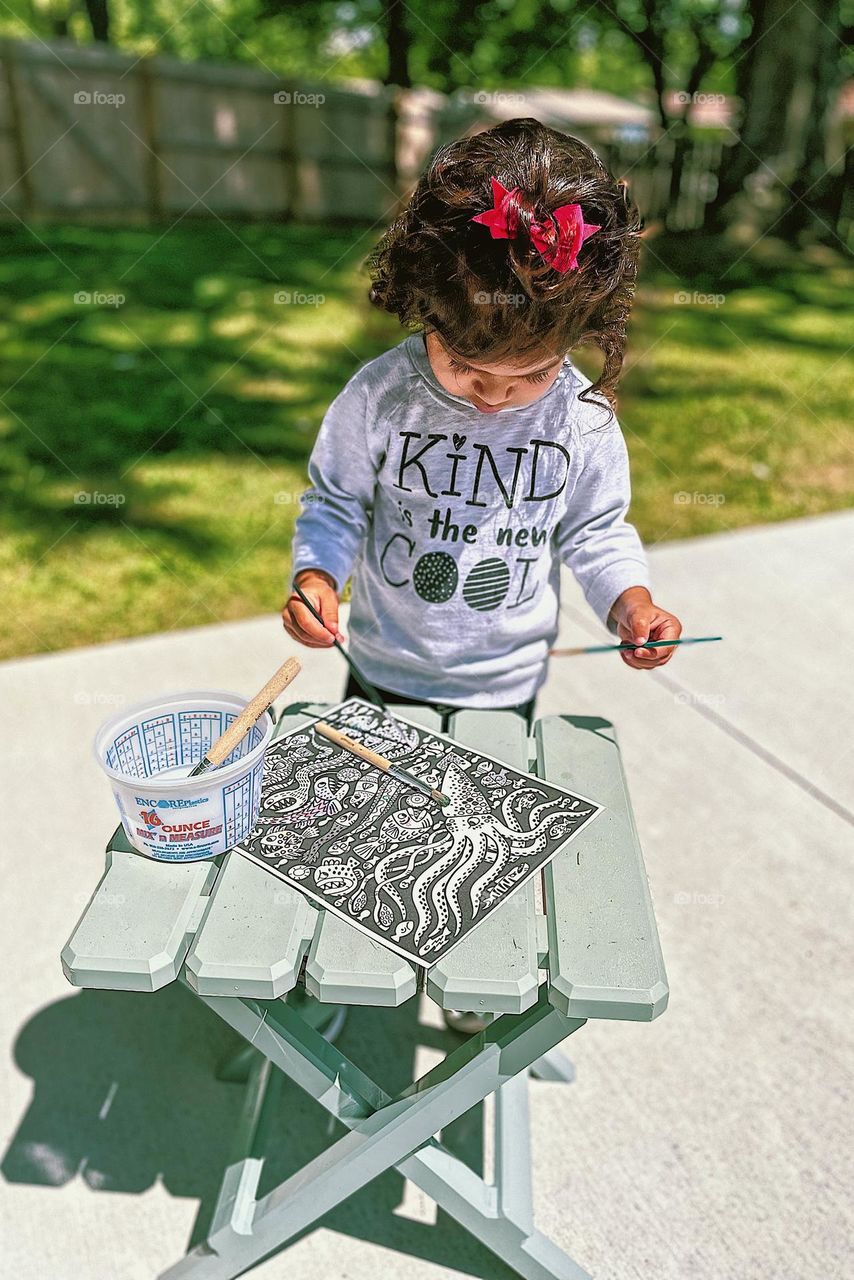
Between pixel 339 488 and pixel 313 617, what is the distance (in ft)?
0.78

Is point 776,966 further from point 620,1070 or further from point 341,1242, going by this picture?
point 341,1242

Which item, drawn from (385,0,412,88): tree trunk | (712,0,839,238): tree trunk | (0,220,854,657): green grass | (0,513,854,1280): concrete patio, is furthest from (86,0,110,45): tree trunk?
(0,513,854,1280): concrete patio

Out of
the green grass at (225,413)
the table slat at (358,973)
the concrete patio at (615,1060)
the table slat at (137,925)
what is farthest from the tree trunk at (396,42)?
the table slat at (358,973)

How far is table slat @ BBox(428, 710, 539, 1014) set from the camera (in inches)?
43.3

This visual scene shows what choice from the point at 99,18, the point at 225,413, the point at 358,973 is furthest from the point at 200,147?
the point at 358,973

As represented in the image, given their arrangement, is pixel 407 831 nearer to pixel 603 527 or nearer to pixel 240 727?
pixel 240 727

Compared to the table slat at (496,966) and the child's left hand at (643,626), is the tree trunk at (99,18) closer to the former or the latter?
the child's left hand at (643,626)

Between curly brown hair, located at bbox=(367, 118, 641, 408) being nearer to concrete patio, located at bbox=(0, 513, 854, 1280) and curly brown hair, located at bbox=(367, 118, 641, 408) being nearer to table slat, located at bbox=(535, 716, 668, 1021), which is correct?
table slat, located at bbox=(535, 716, 668, 1021)

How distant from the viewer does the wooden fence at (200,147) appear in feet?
28.7

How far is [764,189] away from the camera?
8688mm

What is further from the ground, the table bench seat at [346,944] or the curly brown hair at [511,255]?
the curly brown hair at [511,255]

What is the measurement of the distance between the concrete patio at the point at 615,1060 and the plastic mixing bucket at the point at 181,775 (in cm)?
71

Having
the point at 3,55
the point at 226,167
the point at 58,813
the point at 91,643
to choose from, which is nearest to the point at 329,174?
the point at 226,167

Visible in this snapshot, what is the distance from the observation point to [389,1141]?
126 centimetres
